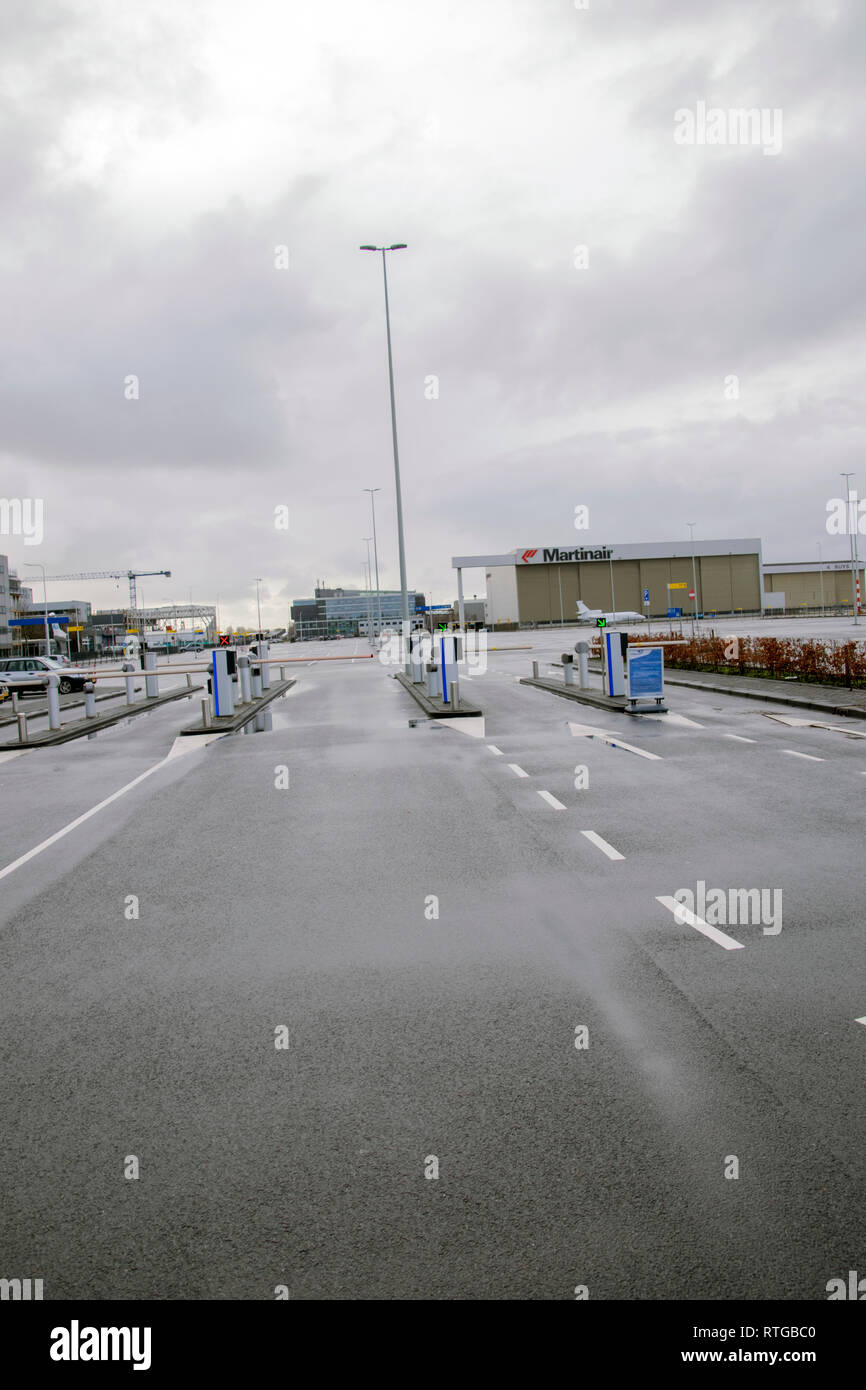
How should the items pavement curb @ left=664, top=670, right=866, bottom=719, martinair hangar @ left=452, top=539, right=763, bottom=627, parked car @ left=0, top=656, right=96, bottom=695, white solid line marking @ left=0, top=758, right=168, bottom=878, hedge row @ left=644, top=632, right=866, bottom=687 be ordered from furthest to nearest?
martinair hangar @ left=452, top=539, right=763, bottom=627 → parked car @ left=0, top=656, right=96, bottom=695 → hedge row @ left=644, top=632, right=866, bottom=687 → pavement curb @ left=664, top=670, right=866, bottom=719 → white solid line marking @ left=0, top=758, right=168, bottom=878

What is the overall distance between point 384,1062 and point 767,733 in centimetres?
1292

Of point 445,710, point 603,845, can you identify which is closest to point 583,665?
point 445,710

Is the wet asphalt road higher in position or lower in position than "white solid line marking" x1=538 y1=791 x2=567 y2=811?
lower

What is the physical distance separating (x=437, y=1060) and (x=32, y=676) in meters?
38.2

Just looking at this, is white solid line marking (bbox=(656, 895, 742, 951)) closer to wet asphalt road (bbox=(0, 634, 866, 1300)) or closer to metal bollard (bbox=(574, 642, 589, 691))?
wet asphalt road (bbox=(0, 634, 866, 1300))

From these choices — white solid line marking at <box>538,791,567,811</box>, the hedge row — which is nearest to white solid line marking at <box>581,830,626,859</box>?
white solid line marking at <box>538,791,567,811</box>

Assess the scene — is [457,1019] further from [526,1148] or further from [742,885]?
[742,885]

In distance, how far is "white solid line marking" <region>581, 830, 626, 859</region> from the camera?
8.41 metres

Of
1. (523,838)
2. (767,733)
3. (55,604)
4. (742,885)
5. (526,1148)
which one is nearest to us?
(526,1148)

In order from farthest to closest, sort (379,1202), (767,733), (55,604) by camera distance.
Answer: (55,604)
(767,733)
(379,1202)

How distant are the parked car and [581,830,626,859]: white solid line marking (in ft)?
104

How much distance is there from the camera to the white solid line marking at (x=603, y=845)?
8.41m
